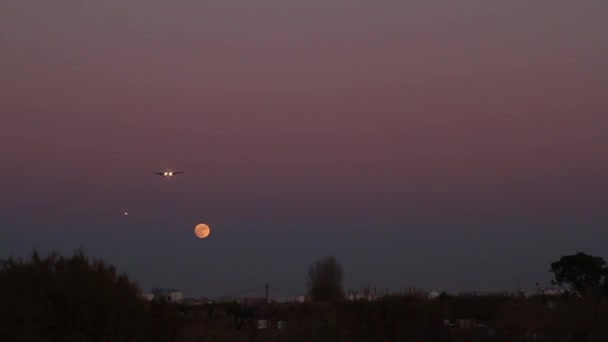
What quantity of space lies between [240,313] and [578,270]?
25032 mm

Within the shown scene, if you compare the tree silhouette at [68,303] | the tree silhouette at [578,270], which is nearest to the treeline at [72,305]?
the tree silhouette at [68,303]

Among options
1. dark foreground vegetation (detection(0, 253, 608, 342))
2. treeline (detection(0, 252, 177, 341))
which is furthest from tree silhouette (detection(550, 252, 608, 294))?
treeline (detection(0, 252, 177, 341))

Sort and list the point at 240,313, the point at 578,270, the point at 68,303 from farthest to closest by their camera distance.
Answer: the point at 578,270 < the point at 240,313 < the point at 68,303

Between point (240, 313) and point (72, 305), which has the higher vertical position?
point (240, 313)

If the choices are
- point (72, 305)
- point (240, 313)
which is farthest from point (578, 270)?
point (72, 305)

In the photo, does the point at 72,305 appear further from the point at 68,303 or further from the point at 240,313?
the point at 240,313

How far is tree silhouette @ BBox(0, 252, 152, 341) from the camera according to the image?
1836 cm

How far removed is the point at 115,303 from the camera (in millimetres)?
19609

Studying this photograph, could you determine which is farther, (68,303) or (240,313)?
→ (240,313)

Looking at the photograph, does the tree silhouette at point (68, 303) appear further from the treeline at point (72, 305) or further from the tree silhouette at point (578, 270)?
the tree silhouette at point (578, 270)

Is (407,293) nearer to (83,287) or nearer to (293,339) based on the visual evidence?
(293,339)

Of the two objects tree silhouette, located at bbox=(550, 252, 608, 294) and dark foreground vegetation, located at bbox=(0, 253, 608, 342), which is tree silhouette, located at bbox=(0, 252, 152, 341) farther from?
tree silhouette, located at bbox=(550, 252, 608, 294)

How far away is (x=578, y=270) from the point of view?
56.8 metres

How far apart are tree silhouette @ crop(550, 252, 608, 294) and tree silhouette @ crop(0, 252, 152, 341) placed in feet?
123
